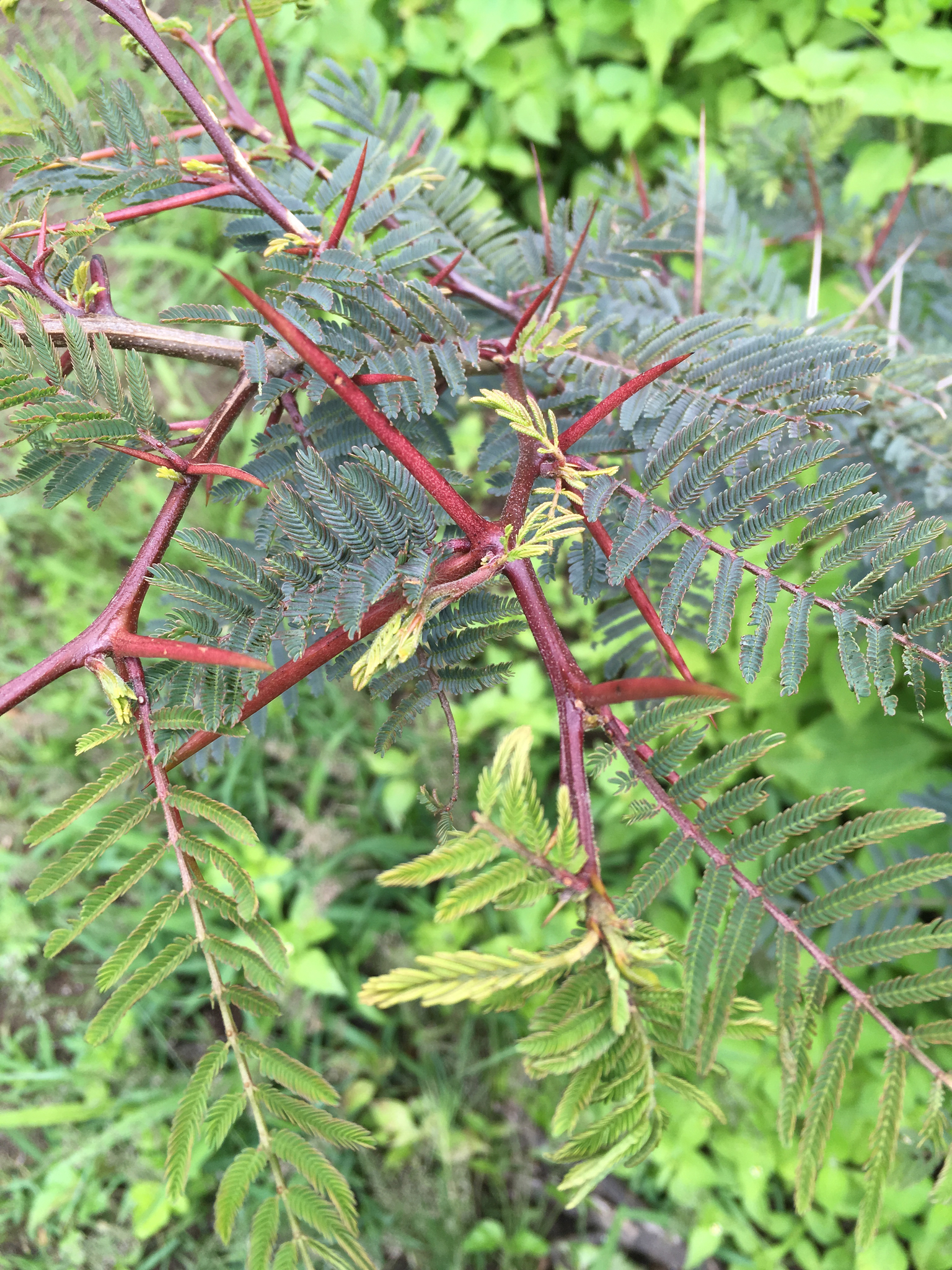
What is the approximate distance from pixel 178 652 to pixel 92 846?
17 centimetres

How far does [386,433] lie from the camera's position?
477mm

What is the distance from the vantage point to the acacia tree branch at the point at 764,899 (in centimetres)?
44

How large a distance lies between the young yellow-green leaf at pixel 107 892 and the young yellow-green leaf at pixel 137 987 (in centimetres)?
5

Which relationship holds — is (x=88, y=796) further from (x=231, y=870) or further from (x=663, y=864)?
(x=663, y=864)

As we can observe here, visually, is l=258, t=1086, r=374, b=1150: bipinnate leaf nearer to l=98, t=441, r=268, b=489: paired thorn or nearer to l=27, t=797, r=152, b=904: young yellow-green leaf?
l=27, t=797, r=152, b=904: young yellow-green leaf

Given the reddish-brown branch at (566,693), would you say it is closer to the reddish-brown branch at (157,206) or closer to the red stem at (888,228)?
the reddish-brown branch at (157,206)

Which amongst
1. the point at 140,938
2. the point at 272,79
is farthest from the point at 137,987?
the point at 272,79

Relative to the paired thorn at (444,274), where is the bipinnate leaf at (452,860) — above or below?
below

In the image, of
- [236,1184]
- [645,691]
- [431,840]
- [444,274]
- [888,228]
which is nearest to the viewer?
[645,691]

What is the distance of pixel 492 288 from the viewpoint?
81 centimetres

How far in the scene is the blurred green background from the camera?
155 cm

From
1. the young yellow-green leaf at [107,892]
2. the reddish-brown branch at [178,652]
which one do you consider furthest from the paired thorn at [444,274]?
the young yellow-green leaf at [107,892]

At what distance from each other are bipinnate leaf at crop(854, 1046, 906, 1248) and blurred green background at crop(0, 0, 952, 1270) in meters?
0.86

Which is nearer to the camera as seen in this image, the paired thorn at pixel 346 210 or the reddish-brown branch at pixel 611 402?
the reddish-brown branch at pixel 611 402
